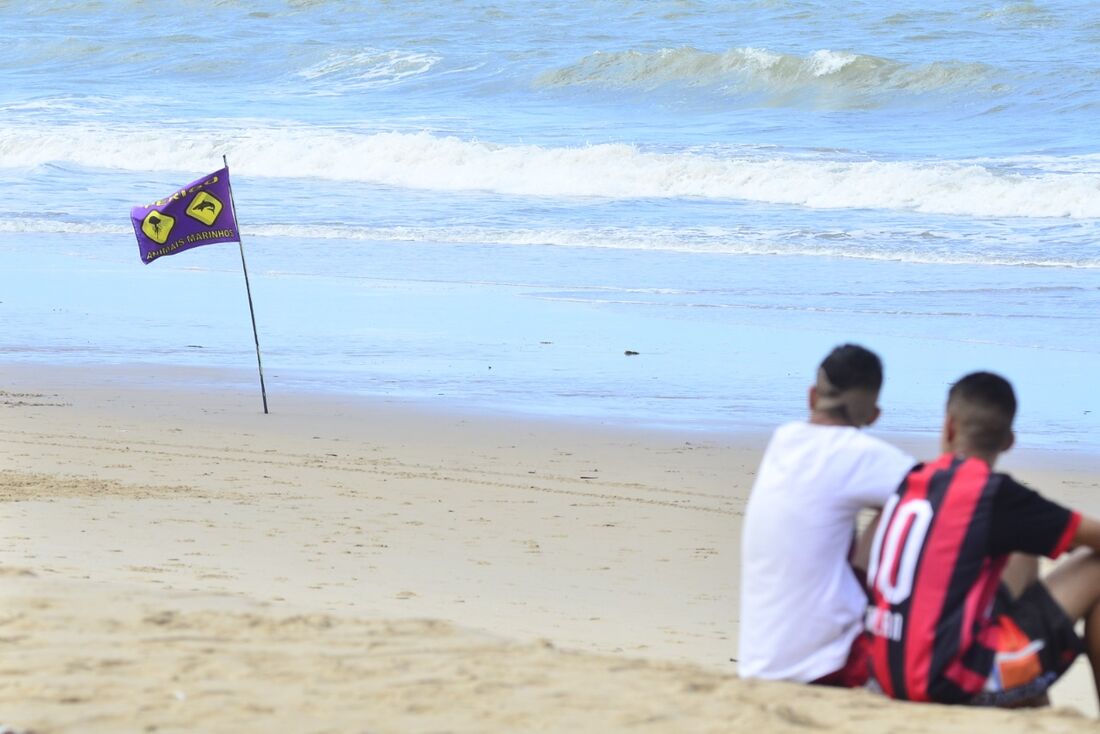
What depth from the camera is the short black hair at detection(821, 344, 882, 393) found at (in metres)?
4.00

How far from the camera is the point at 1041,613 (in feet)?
12.6

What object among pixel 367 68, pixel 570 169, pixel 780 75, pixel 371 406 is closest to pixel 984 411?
pixel 371 406

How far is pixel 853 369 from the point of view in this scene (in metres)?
4.00

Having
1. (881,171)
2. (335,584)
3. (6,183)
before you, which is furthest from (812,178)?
(335,584)

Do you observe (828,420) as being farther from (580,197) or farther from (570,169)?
(570,169)

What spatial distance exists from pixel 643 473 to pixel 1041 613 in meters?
4.53

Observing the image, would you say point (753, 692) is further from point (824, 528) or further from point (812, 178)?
point (812, 178)

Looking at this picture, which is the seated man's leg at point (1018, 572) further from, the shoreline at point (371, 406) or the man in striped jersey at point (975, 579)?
the shoreline at point (371, 406)

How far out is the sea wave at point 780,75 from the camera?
1168 inches

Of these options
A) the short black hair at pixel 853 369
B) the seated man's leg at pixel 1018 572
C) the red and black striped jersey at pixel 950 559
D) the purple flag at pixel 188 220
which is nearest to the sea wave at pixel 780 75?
the purple flag at pixel 188 220

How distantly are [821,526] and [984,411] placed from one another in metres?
0.50

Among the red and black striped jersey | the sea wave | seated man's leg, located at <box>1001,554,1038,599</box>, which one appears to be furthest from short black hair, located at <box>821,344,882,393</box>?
the sea wave

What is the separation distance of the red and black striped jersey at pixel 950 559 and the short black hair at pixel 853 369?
0.30m

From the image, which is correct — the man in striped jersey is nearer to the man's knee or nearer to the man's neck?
the man's knee
